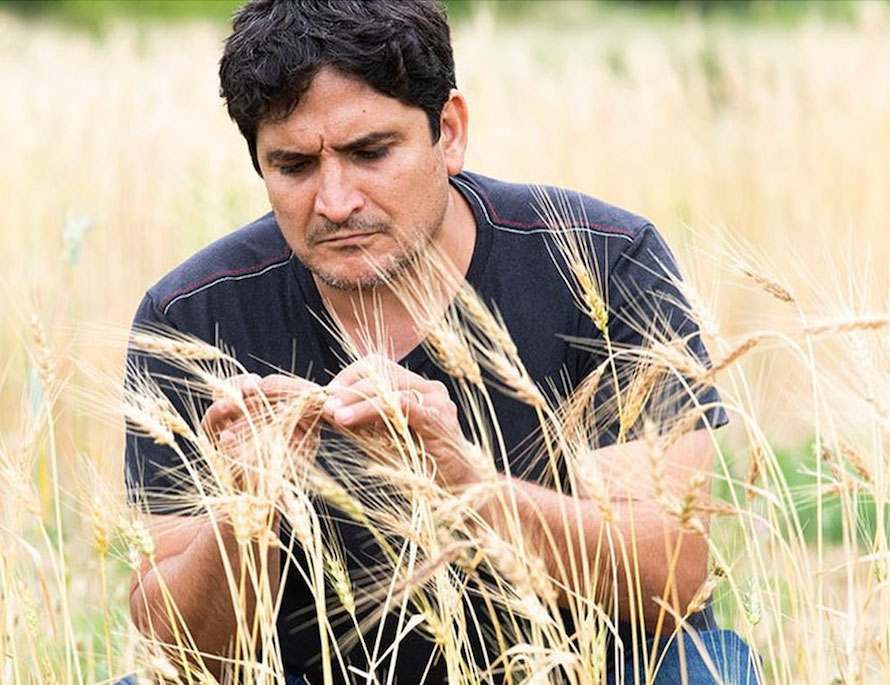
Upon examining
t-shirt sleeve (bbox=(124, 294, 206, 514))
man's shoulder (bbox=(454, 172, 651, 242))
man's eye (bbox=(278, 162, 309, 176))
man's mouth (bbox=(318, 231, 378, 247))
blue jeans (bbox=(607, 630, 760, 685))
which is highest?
man's eye (bbox=(278, 162, 309, 176))

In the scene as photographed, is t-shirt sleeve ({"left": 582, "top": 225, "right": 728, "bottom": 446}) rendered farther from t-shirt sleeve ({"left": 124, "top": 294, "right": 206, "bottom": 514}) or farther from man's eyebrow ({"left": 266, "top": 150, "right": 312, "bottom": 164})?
t-shirt sleeve ({"left": 124, "top": 294, "right": 206, "bottom": 514})

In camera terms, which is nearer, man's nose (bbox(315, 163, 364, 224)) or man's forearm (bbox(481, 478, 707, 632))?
man's forearm (bbox(481, 478, 707, 632))

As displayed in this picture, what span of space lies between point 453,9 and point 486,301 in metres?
23.5

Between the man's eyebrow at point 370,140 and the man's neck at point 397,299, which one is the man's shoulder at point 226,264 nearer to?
the man's neck at point 397,299

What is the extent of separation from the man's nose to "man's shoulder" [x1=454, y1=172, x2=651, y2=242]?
38 centimetres

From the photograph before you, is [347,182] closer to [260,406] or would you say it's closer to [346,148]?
[346,148]

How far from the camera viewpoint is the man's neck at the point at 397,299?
2461 millimetres

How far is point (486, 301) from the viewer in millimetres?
2498

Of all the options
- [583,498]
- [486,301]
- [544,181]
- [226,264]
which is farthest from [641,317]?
[544,181]

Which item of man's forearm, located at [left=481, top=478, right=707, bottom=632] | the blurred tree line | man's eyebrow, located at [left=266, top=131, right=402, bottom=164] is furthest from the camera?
the blurred tree line

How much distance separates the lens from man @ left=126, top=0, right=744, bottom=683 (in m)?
2.24

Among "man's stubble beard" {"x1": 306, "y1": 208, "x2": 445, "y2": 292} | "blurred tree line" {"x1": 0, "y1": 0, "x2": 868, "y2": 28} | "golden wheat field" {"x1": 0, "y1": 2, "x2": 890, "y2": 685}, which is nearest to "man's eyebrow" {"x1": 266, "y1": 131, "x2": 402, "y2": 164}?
"man's stubble beard" {"x1": 306, "y1": 208, "x2": 445, "y2": 292}

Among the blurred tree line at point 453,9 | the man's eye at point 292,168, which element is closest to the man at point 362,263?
the man's eye at point 292,168

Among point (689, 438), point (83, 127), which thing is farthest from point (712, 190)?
point (689, 438)
